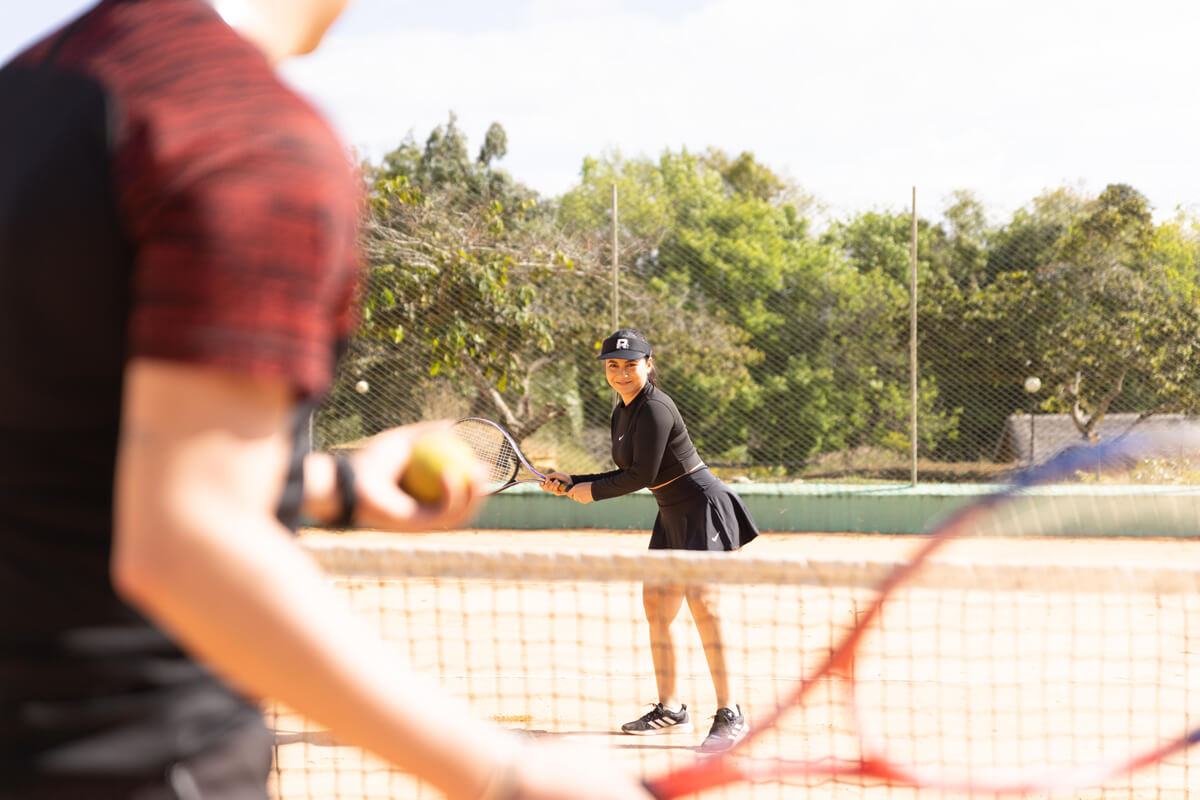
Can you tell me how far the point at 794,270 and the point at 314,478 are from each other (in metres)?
11.7

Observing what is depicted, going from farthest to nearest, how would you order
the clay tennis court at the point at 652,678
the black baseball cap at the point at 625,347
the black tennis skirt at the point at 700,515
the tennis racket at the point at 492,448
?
the tennis racket at the point at 492,448 → the black baseball cap at the point at 625,347 → the black tennis skirt at the point at 700,515 → the clay tennis court at the point at 652,678

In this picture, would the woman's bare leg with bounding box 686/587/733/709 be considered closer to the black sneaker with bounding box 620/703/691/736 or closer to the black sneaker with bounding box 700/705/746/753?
the black sneaker with bounding box 700/705/746/753

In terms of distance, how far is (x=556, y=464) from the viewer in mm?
12562

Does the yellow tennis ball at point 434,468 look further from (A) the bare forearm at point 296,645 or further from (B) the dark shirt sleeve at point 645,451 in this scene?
(B) the dark shirt sleeve at point 645,451

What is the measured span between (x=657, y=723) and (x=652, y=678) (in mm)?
805

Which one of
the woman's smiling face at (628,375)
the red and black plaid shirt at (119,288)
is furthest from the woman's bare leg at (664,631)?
the red and black plaid shirt at (119,288)

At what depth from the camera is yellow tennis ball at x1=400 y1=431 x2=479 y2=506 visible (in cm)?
97

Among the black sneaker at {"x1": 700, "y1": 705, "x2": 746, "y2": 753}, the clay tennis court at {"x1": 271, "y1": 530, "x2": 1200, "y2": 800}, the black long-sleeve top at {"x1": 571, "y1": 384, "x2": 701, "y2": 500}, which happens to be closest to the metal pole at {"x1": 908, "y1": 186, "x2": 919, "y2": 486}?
the clay tennis court at {"x1": 271, "y1": 530, "x2": 1200, "y2": 800}

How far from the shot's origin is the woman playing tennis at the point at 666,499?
4.46 m

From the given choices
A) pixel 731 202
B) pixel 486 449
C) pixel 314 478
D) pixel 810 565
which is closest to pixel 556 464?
pixel 731 202

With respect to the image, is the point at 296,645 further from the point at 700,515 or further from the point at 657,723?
the point at 700,515

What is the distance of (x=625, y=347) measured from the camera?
514 centimetres

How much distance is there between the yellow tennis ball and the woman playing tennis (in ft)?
11.4

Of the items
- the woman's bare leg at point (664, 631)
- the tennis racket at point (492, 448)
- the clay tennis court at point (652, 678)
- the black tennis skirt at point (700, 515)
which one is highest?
the tennis racket at point (492, 448)
